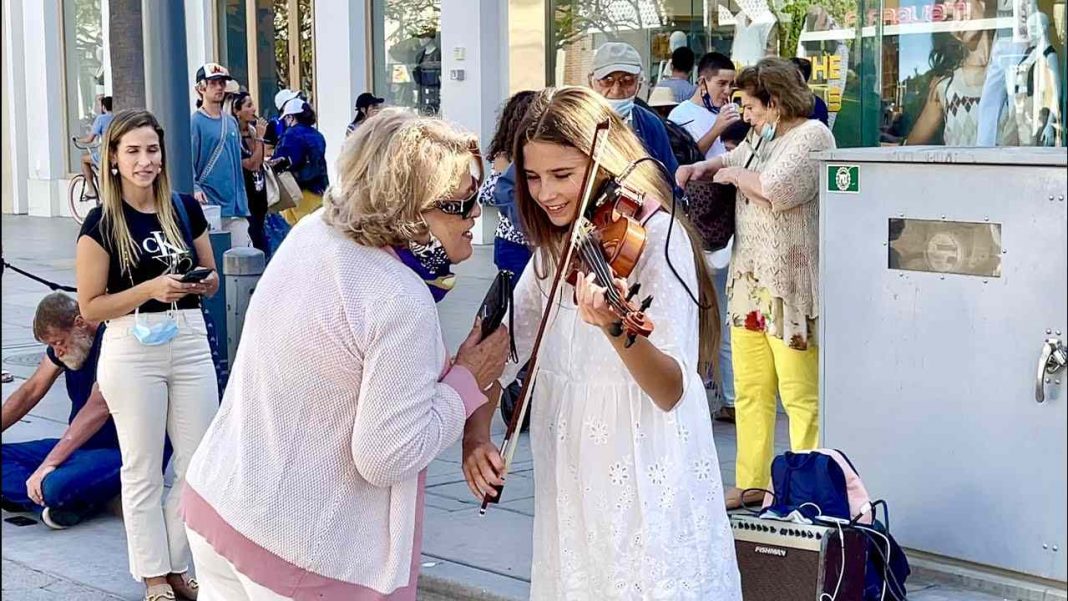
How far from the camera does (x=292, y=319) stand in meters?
2.70

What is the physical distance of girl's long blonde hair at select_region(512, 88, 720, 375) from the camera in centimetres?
289

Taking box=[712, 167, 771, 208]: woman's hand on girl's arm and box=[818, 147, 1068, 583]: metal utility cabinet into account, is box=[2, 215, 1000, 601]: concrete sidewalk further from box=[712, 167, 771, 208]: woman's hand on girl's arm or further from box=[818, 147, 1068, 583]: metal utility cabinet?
box=[712, 167, 771, 208]: woman's hand on girl's arm

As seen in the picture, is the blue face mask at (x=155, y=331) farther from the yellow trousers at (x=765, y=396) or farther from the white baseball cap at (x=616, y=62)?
the white baseball cap at (x=616, y=62)

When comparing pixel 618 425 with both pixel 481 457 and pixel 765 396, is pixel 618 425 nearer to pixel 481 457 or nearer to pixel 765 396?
pixel 481 457

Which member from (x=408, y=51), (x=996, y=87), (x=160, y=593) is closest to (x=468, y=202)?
(x=160, y=593)

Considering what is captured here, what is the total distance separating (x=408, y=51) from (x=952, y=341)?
13.6 m

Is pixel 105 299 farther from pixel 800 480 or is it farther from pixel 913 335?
pixel 913 335

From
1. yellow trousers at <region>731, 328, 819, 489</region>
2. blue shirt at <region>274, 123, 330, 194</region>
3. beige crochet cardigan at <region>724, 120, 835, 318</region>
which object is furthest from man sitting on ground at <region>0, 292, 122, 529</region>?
blue shirt at <region>274, 123, 330, 194</region>

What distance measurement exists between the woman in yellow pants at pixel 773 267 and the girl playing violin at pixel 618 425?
255cm

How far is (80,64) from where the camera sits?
Answer: 23.0 metres

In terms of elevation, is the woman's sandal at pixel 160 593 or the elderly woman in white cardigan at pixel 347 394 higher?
the elderly woman in white cardigan at pixel 347 394

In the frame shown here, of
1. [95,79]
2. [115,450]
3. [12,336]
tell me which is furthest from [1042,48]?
[95,79]

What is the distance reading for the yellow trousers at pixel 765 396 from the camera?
5.55 m

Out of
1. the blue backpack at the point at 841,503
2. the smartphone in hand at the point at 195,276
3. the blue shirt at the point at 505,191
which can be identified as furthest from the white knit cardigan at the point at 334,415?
the blue shirt at the point at 505,191
